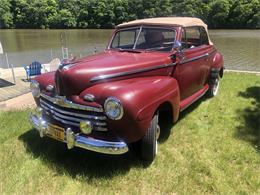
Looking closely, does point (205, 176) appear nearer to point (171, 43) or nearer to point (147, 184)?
point (147, 184)

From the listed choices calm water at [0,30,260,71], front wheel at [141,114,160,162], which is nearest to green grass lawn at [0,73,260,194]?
front wheel at [141,114,160,162]

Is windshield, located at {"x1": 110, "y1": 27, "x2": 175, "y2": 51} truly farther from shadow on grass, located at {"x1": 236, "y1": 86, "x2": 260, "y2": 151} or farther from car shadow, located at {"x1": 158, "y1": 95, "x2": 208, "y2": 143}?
shadow on grass, located at {"x1": 236, "y1": 86, "x2": 260, "y2": 151}

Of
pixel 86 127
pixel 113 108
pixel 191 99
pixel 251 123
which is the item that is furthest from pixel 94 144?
pixel 251 123

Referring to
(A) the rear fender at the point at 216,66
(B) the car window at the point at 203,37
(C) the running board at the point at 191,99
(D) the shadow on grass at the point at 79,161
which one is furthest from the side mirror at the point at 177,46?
(A) the rear fender at the point at 216,66

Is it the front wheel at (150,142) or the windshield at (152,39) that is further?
the windshield at (152,39)

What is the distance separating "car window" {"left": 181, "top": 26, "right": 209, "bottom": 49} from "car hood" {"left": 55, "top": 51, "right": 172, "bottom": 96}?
1.04 metres

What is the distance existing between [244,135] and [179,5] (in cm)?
4835

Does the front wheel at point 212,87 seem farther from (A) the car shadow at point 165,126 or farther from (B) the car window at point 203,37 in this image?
(A) the car shadow at point 165,126

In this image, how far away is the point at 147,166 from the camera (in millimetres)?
4230

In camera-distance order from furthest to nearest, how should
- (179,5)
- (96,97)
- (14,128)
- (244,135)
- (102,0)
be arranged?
1. (102,0)
2. (179,5)
3. (14,128)
4. (244,135)
5. (96,97)

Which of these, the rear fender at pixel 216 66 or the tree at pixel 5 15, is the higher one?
the rear fender at pixel 216 66

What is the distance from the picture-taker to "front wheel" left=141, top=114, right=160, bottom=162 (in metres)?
4.00

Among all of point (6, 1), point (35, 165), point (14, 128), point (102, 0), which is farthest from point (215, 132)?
point (6, 1)

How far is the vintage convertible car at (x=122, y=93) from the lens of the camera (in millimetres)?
3721
